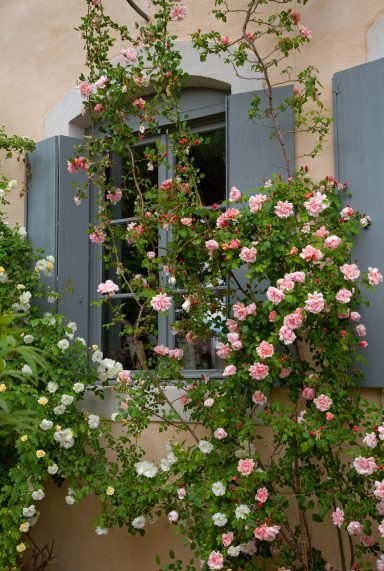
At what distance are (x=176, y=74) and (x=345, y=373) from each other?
176cm

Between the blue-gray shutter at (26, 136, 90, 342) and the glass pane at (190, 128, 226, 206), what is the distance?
79cm

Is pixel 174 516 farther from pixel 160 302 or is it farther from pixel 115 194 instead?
pixel 115 194

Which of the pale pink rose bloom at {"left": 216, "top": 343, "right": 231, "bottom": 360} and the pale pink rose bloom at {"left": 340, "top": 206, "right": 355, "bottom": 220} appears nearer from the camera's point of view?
the pale pink rose bloom at {"left": 340, "top": 206, "right": 355, "bottom": 220}

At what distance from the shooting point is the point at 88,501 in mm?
4949

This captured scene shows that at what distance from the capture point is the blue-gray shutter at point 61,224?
5.17m

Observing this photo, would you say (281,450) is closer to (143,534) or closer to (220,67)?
(143,534)

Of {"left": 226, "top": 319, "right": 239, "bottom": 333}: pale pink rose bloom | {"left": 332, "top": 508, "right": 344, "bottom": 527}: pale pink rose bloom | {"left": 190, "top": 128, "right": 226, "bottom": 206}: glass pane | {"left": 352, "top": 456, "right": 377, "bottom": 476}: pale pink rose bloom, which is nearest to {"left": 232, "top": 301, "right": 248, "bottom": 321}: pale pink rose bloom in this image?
{"left": 226, "top": 319, "right": 239, "bottom": 333}: pale pink rose bloom

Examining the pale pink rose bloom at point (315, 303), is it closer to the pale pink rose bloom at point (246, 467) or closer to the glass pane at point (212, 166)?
the pale pink rose bloom at point (246, 467)

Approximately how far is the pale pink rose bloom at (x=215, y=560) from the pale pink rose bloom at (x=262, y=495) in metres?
0.30

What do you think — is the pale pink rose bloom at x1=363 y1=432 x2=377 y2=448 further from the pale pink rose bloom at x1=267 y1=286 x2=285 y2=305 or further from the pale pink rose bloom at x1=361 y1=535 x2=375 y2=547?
the pale pink rose bloom at x1=267 y1=286 x2=285 y2=305

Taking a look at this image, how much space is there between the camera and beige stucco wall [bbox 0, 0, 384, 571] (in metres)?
4.24

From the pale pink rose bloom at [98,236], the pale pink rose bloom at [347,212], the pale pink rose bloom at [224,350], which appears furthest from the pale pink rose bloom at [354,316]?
the pale pink rose bloom at [98,236]

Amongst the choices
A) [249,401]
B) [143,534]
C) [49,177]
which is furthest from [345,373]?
[49,177]

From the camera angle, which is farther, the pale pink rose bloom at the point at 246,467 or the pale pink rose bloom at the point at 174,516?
the pale pink rose bloom at the point at 174,516
